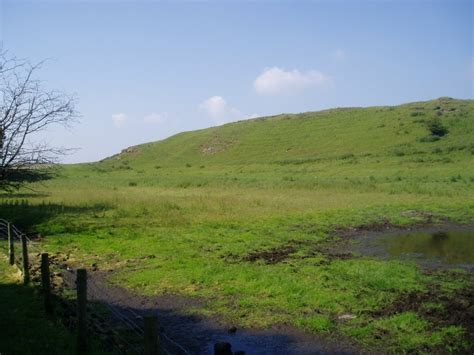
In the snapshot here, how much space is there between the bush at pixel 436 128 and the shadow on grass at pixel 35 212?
206ft

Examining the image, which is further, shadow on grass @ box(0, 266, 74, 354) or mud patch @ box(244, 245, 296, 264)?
mud patch @ box(244, 245, 296, 264)

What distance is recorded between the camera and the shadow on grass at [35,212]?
23587mm

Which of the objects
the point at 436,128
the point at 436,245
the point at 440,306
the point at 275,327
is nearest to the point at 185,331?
the point at 275,327

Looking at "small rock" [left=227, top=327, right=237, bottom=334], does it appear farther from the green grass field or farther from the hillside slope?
the hillside slope

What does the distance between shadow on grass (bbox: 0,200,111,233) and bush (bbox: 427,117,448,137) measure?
206ft

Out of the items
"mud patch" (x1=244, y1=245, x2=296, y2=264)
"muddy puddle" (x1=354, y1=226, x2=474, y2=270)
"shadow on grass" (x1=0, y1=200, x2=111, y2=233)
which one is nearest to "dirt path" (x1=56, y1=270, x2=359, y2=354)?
"mud patch" (x1=244, y1=245, x2=296, y2=264)

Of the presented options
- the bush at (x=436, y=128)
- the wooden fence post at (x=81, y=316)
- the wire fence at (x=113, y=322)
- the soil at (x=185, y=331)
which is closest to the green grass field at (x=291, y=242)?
the soil at (x=185, y=331)

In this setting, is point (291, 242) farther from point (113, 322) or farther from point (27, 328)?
point (27, 328)

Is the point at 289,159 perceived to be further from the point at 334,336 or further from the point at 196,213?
the point at 334,336

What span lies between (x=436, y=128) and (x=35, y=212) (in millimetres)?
70172

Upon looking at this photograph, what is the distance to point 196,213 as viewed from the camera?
27.5m

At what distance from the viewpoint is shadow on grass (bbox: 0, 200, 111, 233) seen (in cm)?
2359

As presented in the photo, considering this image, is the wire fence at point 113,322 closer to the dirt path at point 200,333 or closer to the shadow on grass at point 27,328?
the dirt path at point 200,333

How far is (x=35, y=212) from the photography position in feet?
85.5
